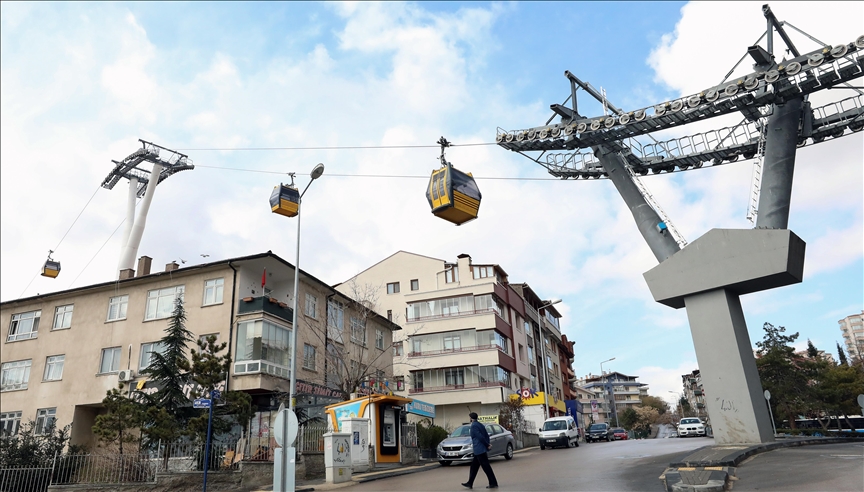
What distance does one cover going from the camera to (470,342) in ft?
163

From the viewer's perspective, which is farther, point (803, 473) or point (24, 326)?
point (24, 326)

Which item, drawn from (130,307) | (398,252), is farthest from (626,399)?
(130,307)

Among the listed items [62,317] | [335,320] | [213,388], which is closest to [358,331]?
[335,320]

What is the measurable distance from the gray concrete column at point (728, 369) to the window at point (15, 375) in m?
33.7

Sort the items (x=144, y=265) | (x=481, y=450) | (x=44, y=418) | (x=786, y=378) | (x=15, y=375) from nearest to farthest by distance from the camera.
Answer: (x=481, y=450) → (x=44, y=418) → (x=15, y=375) → (x=144, y=265) → (x=786, y=378)

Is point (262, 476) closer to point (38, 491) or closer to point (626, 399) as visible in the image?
point (38, 491)

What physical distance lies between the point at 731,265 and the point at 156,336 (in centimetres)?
2621

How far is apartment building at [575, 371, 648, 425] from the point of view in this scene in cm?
14493

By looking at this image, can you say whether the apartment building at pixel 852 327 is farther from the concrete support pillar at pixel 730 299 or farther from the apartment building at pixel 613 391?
the concrete support pillar at pixel 730 299

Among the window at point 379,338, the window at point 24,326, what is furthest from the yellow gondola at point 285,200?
the window at point 24,326

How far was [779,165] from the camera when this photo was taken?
20.0 metres

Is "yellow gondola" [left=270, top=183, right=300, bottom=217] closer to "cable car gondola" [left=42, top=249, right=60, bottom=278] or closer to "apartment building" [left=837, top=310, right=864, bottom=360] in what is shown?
"cable car gondola" [left=42, top=249, right=60, bottom=278]

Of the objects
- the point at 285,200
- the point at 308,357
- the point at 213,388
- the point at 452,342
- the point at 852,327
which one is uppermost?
the point at 852,327

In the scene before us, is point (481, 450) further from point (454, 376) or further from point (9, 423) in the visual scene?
point (454, 376)
